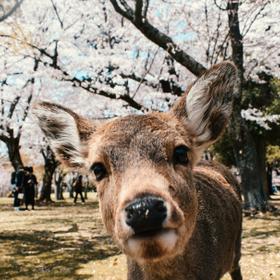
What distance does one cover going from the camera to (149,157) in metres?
3.37

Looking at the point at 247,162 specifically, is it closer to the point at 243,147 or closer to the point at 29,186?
the point at 243,147

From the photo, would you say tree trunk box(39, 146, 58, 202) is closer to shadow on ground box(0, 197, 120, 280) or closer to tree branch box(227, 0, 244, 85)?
shadow on ground box(0, 197, 120, 280)

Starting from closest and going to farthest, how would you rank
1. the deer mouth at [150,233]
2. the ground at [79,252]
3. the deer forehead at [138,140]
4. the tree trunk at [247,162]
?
1. the deer mouth at [150,233]
2. the deer forehead at [138,140]
3. the ground at [79,252]
4. the tree trunk at [247,162]

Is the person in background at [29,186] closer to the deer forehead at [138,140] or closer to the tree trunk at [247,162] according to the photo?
the tree trunk at [247,162]

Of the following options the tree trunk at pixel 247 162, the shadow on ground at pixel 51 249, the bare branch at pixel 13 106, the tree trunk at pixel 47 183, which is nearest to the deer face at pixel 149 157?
the shadow on ground at pixel 51 249

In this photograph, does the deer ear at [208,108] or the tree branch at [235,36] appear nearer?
the deer ear at [208,108]

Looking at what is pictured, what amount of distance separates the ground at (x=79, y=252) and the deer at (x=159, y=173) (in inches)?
141

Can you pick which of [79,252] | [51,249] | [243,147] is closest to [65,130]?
[79,252]

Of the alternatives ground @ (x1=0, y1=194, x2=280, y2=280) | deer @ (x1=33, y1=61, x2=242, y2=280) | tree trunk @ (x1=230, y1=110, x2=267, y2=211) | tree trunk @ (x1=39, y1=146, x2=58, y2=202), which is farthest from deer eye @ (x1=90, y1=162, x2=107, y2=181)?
tree trunk @ (x1=39, y1=146, x2=58, y2=202)

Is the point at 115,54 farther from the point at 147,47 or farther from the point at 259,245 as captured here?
the point at 259,245

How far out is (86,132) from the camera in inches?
170

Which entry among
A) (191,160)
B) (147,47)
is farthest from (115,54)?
(191,160)

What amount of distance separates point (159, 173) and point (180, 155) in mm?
429

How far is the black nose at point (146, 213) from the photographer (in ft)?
9.18
